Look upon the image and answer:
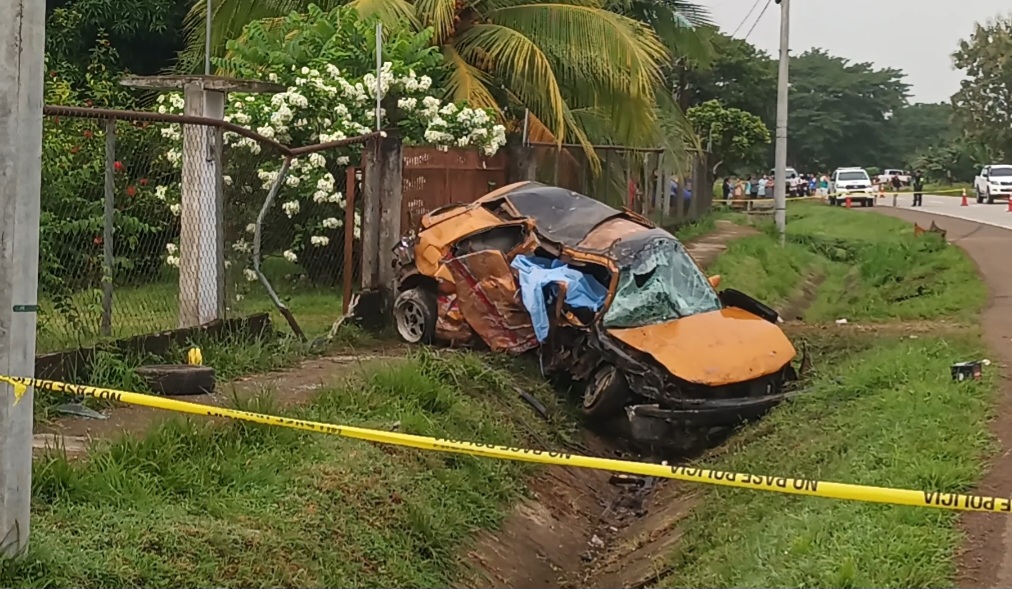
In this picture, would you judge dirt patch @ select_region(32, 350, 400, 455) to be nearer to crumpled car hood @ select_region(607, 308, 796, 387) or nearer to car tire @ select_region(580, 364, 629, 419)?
car tire @ select_region(580, 364, 629, 419)

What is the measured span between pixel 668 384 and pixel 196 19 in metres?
12.5

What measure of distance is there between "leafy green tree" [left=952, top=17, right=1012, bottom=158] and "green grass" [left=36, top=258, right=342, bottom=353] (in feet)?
204

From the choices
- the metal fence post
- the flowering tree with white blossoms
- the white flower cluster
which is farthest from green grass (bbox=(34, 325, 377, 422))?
the white flower cluster

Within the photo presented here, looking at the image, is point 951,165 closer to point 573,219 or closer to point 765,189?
point 765,189

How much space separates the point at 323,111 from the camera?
1377cm

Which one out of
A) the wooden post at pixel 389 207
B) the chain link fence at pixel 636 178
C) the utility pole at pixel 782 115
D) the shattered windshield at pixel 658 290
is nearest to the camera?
the shattered windshield at pixel 658 290

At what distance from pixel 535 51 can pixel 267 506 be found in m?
10.9

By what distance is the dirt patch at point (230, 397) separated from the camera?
6574 mm

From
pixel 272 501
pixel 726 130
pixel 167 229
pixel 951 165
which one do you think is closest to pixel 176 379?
pixel 272 501

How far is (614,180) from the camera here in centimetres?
2023

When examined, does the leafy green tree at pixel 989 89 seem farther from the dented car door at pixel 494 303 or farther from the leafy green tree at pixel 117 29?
the dented car door at pixel 494 303

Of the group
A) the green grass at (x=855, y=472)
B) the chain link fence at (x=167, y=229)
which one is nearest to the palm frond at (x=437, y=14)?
the chain link fence at (x=167, y=229)

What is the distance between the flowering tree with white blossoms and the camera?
12894 millimetres

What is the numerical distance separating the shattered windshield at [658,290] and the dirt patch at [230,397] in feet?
6.38
